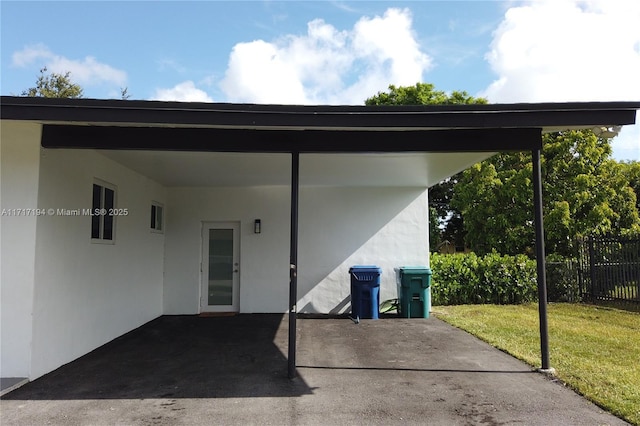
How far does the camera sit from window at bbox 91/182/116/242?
6.07 metres

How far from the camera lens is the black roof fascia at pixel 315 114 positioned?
155 inches

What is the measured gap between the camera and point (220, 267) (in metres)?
9.29

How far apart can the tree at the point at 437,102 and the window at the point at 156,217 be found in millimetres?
14322

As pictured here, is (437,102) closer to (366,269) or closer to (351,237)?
(351,237)

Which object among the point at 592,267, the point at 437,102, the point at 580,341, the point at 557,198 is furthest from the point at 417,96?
the point at 580,341

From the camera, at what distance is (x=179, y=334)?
23.2ft

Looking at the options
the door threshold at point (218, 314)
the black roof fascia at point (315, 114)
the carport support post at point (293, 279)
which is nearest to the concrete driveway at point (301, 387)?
the carport support post at point (293, 279)

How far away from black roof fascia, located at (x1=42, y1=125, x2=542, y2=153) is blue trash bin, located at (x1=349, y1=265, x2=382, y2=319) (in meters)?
4.13

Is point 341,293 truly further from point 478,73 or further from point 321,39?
point 321,39

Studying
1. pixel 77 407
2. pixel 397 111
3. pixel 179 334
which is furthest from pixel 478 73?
pixel 77 407

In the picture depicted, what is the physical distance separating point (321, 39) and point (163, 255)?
6.55 m

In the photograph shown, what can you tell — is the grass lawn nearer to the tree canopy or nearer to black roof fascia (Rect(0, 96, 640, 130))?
black roof fascia (Rect(0, 96, 640, 130))

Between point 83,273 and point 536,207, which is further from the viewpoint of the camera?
point 83,273

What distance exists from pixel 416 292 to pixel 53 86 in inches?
993
